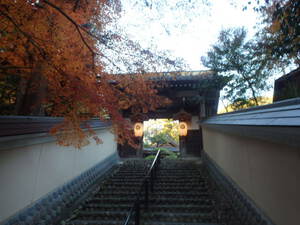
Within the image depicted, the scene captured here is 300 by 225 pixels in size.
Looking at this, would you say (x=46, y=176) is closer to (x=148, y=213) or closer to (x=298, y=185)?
(x=148, y=213)

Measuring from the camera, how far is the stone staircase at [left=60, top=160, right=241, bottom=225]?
4.38 m

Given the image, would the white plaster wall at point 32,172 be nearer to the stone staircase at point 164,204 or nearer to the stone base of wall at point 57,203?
the stone base of wall at point 57,203

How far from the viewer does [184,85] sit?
10258 millimetres

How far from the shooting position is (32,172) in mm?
3805

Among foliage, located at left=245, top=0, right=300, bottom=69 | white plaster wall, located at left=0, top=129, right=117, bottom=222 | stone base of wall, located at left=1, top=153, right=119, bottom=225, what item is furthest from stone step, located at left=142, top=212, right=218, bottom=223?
foliage, located at left=245, top=0, right=300, bottom=69

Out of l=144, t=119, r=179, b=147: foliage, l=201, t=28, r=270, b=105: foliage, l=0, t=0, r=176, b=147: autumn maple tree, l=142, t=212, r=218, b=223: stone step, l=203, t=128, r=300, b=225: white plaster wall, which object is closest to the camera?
l=203, t=128, r=300, b=225: white plaster wall

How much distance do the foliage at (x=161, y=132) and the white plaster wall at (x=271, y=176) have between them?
2068 centimetres

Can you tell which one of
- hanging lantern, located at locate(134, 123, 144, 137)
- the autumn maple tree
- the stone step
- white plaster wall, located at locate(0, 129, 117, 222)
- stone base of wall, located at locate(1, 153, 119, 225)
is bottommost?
the stone step

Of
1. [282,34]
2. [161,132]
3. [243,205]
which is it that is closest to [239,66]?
[282,34]

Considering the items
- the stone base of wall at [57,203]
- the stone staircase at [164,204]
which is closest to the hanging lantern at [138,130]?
the stone staircase at [164,204]

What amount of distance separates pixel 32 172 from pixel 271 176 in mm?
5029

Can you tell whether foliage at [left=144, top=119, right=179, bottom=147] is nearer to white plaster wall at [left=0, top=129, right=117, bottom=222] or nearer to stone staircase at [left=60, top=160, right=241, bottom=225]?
stone staircase at [left=60, top=160, right=241, bottom=225]

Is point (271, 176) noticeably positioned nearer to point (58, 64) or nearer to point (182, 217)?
point (182, 217)

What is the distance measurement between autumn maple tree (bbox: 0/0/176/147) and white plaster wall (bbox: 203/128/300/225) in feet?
13.5
